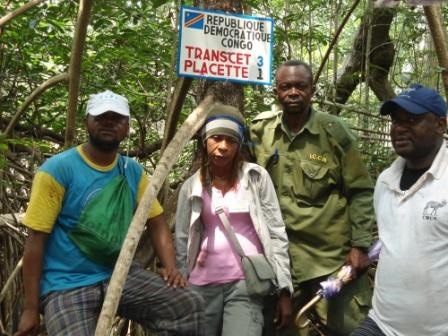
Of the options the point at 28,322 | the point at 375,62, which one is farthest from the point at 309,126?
the point at 375,62

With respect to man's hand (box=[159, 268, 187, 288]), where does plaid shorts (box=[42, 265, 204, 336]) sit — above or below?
below

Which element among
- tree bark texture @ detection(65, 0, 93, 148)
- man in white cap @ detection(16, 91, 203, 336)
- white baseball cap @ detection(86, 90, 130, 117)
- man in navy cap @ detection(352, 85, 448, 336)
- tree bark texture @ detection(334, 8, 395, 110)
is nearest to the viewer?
man in navy cap @ detection(352, 85, 448, 336)

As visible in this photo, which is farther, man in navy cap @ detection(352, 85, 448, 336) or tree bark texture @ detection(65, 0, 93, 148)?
tree bark texture @ detection(65, 0, 93, 148)

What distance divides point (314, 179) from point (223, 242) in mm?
550

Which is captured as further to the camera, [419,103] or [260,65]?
[260,65]

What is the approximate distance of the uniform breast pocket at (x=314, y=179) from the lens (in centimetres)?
287

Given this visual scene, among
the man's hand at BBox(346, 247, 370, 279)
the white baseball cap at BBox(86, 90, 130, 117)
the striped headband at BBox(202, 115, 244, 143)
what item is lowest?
the man's hand at BBox(346, 247, 370, 279)

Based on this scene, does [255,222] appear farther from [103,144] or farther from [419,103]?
[419,103]

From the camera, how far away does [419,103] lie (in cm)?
236

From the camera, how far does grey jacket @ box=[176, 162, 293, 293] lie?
2.71 meters

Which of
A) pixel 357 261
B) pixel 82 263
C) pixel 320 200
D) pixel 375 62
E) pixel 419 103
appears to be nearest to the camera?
pixel 419 103

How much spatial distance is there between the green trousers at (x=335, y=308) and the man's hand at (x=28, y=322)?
105cm

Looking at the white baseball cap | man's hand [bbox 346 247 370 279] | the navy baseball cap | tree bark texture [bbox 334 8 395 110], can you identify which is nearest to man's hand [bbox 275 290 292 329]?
man's hand [bbox 346 247 370 279]

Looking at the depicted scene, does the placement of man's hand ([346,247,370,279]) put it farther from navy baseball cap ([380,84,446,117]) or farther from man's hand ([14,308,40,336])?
man's hand ([14,308,40,336])
